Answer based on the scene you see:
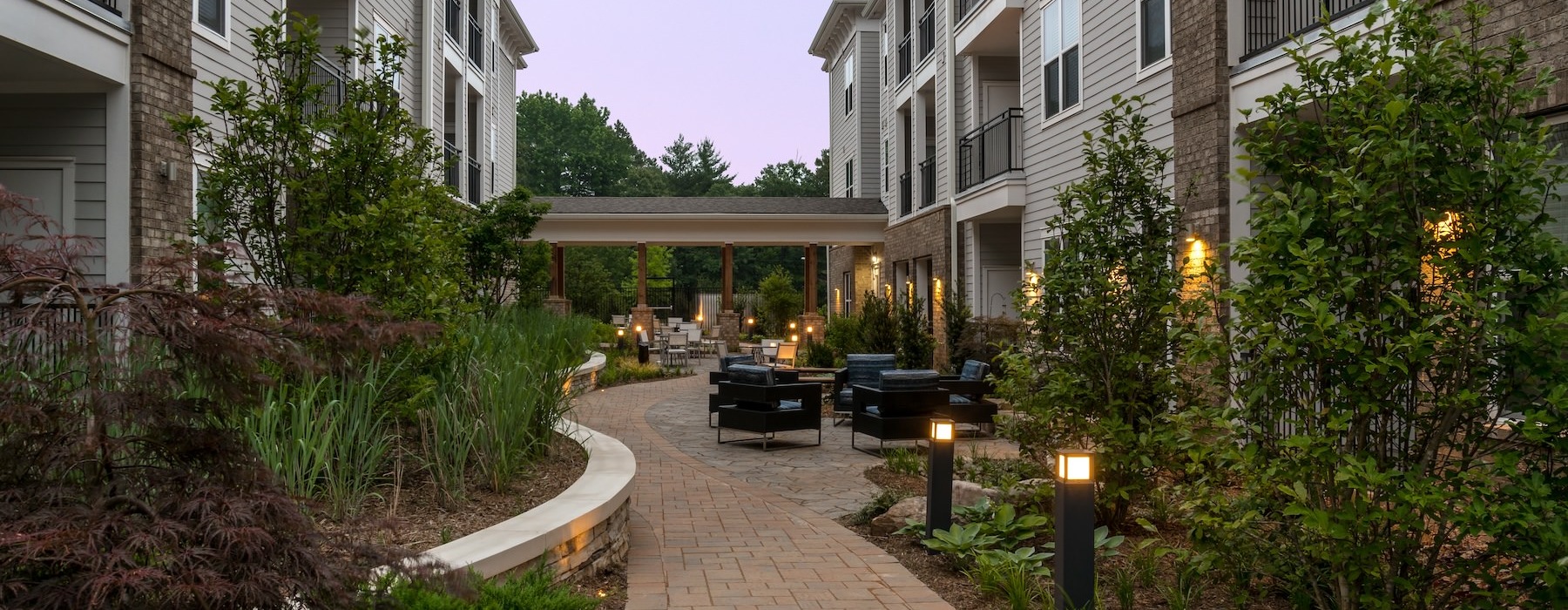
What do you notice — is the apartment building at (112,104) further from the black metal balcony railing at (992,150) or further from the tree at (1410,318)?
the black metal balcony railing at (992,150)

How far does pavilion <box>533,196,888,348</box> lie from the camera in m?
25.6

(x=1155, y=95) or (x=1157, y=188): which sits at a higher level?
(x=1155, y=95)

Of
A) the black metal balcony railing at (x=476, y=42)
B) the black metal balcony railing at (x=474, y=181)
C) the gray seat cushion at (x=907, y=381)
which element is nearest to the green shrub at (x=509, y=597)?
the gray seat cushion at (x=907, y=381)

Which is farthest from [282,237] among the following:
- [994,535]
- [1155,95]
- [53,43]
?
[1155,95]

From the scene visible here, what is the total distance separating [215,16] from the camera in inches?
408

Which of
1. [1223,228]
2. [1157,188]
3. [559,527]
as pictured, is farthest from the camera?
[1223,228]

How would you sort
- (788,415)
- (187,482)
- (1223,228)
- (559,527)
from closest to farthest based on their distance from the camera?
(187,482) < (559,527) < (1223,228) < (788,415)

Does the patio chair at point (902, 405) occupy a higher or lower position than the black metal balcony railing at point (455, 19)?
lower

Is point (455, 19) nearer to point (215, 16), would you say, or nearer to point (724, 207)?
point (724, 207)

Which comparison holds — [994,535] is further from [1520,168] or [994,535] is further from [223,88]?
[223,88]

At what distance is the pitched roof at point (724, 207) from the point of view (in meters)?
25.6

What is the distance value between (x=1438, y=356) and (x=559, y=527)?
366cm

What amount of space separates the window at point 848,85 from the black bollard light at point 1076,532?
2434 centimetres

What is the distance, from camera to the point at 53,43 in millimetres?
7805
